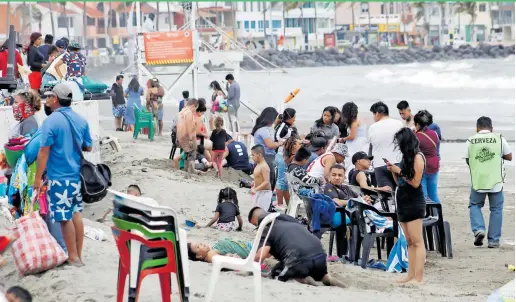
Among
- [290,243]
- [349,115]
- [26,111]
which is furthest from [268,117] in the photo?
[290,243]

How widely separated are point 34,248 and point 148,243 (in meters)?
1.43

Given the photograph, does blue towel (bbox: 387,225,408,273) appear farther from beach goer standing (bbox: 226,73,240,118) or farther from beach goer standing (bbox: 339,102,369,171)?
beach goer standing (bbox: 226,73,240,118)

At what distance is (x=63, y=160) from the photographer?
7.76 m

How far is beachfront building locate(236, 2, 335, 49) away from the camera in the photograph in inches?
5477

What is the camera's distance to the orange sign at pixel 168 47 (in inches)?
935

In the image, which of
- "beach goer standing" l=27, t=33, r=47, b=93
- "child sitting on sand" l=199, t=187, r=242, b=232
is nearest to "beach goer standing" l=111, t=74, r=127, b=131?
"beach goer standing" l=27, t=33, r=47, b=93

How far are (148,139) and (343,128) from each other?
8.85 meters

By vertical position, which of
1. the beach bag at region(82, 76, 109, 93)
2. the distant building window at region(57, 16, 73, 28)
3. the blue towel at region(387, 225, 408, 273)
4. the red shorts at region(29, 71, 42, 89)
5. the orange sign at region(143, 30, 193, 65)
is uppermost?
the distant building window at region(57, 16, 73, 28)

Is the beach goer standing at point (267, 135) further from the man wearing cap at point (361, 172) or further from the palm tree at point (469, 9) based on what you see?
the palm tree at point (469, 9)

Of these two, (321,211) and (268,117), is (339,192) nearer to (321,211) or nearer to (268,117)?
(321,211)

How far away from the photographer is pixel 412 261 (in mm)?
8703

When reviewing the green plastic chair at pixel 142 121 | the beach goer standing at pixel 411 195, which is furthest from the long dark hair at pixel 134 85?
the beach goer standing at pixel 411 195

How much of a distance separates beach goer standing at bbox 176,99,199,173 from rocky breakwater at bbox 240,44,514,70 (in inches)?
3875

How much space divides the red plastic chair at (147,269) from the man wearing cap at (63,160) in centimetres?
112
